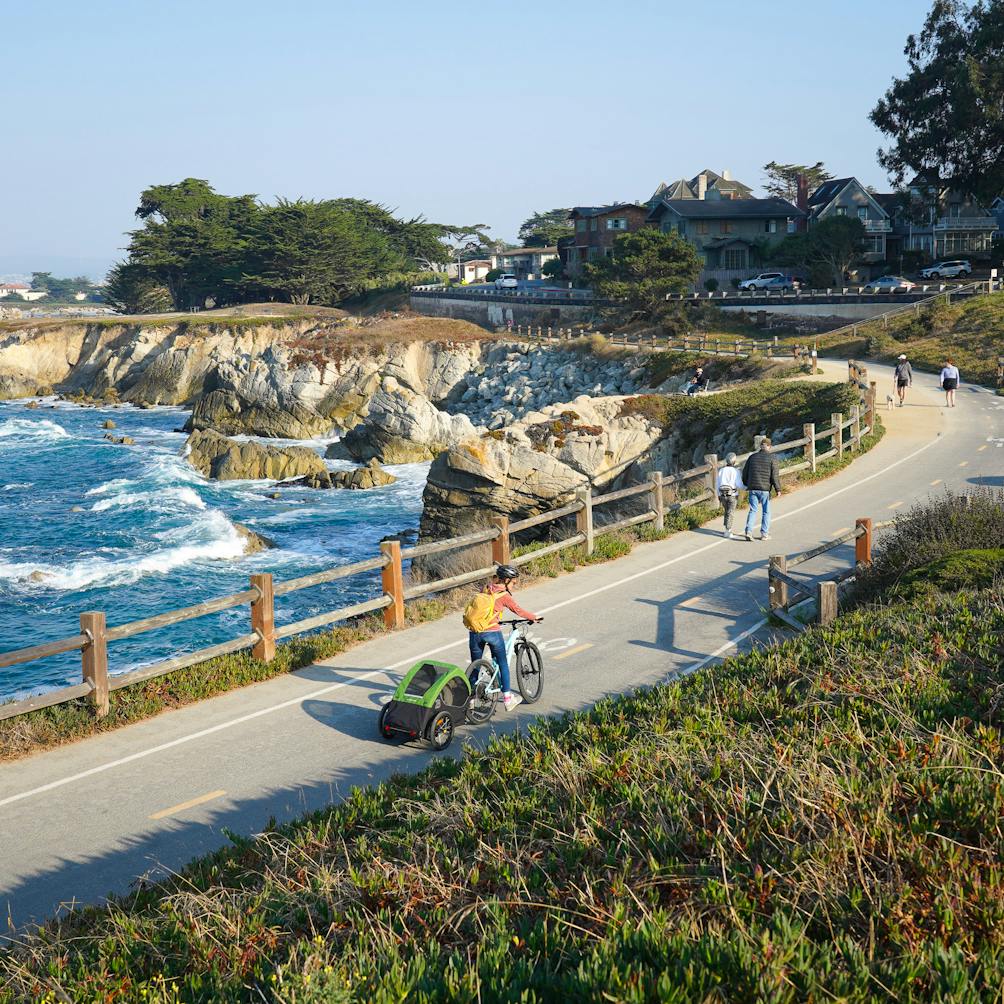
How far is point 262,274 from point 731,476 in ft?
309

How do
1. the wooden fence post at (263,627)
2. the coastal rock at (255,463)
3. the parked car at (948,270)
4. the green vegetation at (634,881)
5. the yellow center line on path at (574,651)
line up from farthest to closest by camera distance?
the parked car at (948,270)
the coastal rock at (255,463)
the yellow center line on path at (574,651)
the wooden fence post at (263,627)
the green vegetation at (634,881)

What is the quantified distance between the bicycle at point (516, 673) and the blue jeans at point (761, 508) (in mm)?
8500

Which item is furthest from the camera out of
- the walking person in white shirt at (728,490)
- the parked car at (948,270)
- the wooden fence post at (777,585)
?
the parked car at (948,270)

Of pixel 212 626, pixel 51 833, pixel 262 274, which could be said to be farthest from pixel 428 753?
pixel 262 274

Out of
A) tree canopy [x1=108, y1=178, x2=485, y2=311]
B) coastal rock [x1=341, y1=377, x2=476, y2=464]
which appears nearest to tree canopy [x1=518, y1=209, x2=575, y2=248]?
tree canopy [x1=108, y1=178, x2=485, y2=311]

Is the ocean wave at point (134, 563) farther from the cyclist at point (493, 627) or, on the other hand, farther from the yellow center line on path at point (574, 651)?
the cyclist at point (493, 627)

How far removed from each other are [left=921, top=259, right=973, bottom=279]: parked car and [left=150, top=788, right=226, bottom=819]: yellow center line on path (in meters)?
70.7

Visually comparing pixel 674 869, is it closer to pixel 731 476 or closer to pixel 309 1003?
pixel 309 1003

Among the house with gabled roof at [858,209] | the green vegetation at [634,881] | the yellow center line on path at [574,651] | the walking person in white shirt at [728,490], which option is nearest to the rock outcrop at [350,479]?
the walking person in white shirt at [728,490]

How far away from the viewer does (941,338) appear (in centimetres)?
5144

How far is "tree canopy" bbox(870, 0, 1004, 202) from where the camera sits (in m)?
62.5

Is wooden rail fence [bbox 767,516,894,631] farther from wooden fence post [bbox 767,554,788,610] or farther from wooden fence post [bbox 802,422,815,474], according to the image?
wooden fence post [bbox 802,422,815,474]

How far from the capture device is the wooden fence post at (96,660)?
10.6 metres

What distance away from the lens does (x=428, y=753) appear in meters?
10.2
